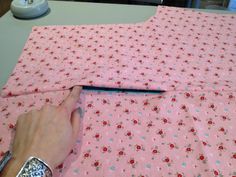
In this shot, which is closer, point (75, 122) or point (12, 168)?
point (12, 168)

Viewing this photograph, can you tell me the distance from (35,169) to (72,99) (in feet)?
0.73

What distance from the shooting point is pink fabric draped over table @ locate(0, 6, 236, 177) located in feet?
1.79

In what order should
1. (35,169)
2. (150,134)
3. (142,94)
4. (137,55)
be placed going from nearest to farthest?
(35,169) < (150,134) < (142,94) < (137,55)

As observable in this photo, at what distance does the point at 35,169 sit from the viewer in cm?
47

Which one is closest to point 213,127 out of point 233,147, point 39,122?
point 233,147

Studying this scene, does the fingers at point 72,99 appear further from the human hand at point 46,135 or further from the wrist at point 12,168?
the wrist at point 12,168

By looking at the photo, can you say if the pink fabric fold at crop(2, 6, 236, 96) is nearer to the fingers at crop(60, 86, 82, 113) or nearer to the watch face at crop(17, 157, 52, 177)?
the fingers at crop(60, 86, 82, 113)

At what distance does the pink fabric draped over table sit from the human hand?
3 cm

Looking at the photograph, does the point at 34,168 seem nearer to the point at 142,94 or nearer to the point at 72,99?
the point at 72,99

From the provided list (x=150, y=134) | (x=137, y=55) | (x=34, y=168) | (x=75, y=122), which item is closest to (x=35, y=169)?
(x=34, y=168)

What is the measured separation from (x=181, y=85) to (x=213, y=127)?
0.50ft

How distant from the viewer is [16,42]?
94 cm

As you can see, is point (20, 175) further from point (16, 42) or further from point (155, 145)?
point (16, 42)

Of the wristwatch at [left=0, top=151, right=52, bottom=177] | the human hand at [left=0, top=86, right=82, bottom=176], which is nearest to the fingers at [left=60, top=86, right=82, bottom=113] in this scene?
the human hand at [left=0, top=86, right=82, bottom=176]
